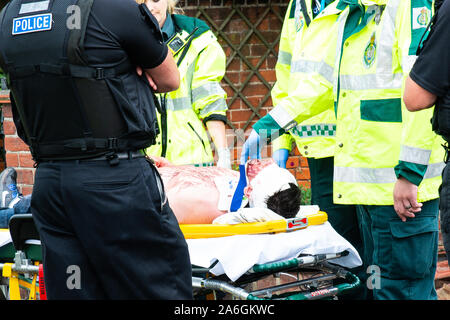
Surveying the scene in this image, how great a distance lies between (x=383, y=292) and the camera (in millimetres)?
3047

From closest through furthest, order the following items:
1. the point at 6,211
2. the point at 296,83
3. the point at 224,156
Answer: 1. the point at 6,211
2. the point at 296,83
3. the point at 224,156

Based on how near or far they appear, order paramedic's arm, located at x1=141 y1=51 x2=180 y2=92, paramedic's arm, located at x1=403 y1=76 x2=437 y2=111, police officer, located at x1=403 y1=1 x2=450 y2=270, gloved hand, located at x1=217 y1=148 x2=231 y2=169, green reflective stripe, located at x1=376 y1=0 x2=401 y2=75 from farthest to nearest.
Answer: gloved hand, located at x1=217 y1=148 x2=231 y2=169, green reflective stripe, located at x1=376 y1=0 x2=401 y2=75, paramedic's arm, located at x1=141 y1=51 x2=180 y2=92, paramedic's arm, located at x1=403 y1=76 x2=437 y2=111, police officer, located at x1=403 y1=1 x2=450 y2=270

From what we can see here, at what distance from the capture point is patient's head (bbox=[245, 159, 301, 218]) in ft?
9.62

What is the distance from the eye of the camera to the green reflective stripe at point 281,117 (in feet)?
10.4

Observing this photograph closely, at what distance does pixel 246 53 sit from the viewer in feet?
20.2

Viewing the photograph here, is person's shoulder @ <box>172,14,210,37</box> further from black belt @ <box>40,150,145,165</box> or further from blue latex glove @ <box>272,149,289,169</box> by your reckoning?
black belt @ <box>40,150,145,165</box>

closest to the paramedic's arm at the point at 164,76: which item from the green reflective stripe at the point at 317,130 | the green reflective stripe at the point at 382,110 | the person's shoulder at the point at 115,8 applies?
the person's shoulder at the point at 115,8

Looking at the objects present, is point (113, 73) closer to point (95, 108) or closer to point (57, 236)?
point (95, 108)

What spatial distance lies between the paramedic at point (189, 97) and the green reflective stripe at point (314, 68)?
47cm

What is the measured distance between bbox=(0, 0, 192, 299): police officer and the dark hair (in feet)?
2.27

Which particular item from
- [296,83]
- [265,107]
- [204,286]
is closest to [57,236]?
[204,286]

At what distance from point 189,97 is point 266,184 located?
958 millimetres

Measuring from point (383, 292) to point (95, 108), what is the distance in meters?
1.63

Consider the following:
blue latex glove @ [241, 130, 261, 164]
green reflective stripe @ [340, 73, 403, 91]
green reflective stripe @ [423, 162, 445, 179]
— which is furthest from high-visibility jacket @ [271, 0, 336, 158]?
green reflective stripe @ [423, 162, 445, 179]
